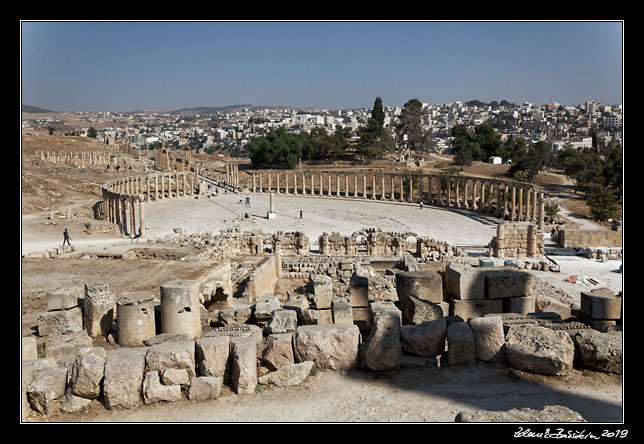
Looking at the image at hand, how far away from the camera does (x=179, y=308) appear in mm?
10859

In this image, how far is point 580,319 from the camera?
10320 mm

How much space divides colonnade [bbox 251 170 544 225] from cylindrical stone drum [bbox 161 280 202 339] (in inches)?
1355

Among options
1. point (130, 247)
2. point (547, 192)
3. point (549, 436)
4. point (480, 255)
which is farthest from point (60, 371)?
point (547, 192)

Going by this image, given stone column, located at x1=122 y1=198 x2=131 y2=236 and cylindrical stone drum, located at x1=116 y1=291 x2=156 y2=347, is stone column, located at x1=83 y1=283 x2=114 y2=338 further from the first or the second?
stone column, located at x1=122 y1=198 x2=131 y2=236

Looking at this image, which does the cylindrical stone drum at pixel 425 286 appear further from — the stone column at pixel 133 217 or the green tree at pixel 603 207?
the green tree at pixel 603 207

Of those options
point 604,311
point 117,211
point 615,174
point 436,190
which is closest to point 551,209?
point 615,174

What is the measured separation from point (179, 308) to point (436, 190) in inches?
2206

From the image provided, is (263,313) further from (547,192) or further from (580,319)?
(547,192)

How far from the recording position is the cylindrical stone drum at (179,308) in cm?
1081

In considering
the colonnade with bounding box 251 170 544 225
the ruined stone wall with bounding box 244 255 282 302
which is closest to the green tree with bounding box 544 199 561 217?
the colonnade with bounding box 251 170 544 225

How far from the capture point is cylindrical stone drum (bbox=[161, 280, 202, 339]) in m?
10.8

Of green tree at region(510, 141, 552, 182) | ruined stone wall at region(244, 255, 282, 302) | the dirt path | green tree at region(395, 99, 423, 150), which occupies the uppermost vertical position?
green tree at region(395, 99, 423, 150)

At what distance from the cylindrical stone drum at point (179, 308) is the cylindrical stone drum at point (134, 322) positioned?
0.28 meters

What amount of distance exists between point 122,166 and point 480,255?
196 ft
